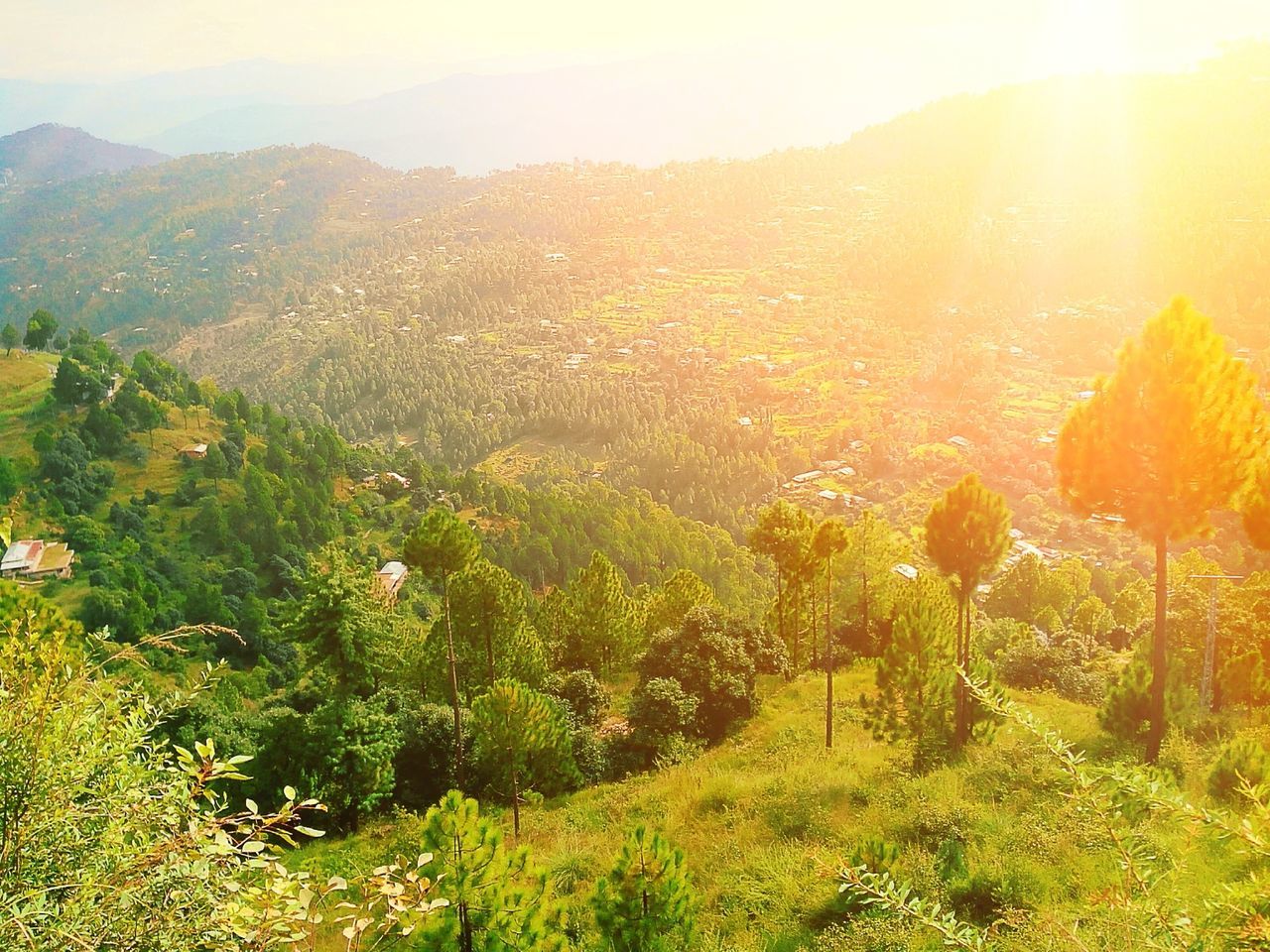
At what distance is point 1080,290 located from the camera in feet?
437

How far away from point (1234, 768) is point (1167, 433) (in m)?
5.14

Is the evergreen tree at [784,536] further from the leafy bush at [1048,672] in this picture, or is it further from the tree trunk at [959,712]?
the tree trunk at [959,712]

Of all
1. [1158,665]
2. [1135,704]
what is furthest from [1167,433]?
[1135,704]

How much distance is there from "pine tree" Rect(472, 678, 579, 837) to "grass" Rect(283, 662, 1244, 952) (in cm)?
139

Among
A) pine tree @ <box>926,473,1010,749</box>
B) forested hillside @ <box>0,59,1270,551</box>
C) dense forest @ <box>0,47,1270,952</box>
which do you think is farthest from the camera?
forested hillside @ <box>0,59,1270,551</box>

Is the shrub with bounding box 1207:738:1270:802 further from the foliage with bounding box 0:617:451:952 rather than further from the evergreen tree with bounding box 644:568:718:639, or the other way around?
the evergreen tree with bounding box 644:568:718:639

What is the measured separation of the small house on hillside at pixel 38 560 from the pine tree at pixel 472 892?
43.6 metres

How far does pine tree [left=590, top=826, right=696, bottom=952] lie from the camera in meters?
10.1

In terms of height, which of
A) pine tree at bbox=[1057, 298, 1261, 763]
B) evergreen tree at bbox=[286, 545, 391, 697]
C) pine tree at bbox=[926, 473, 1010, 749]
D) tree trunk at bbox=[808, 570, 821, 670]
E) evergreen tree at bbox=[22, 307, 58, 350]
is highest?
evergreen tree at bbox=[22, 307, 58, 350]

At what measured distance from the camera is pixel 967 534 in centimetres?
1483

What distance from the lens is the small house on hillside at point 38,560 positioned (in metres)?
40.5

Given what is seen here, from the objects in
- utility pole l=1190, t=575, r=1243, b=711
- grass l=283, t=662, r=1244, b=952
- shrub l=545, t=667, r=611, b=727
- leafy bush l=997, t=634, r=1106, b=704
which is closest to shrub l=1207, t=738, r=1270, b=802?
grass l=283, t=662, r=1244, b=952

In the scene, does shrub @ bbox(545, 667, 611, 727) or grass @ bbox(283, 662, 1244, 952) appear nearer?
grass @ bbox(283, 662, 1244, 952)

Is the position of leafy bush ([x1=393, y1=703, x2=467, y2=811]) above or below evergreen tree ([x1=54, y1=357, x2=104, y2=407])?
below
